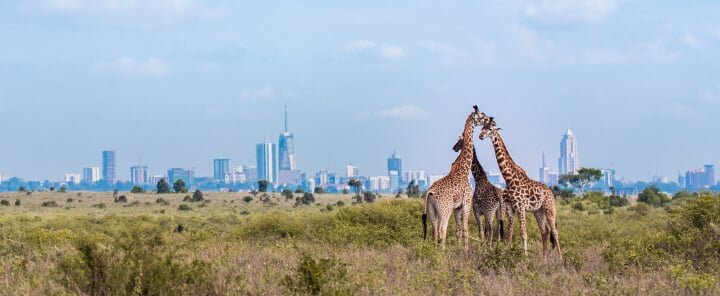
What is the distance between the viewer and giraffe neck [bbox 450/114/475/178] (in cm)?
1716

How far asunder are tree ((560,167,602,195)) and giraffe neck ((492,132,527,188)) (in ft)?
208

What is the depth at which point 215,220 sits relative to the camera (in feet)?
145

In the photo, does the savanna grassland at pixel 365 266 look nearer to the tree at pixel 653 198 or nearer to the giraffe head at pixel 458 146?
the giraffe head at pixel 458 146

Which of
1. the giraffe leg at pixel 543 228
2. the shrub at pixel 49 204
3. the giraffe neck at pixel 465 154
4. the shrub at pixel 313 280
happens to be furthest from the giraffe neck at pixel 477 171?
the shrub at pixel 49 204

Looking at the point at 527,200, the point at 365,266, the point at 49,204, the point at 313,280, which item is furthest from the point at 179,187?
the point at 313,280

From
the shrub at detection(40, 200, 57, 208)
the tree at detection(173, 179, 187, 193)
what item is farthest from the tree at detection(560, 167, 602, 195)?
the shrub at detection(40, 200, 57, 208)

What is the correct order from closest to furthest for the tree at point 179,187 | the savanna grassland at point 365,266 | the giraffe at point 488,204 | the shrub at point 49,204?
the savanna grassland at point 365,266, the giraffe at point 488,204, the shrub at point 49,204, the tree at point 179,187

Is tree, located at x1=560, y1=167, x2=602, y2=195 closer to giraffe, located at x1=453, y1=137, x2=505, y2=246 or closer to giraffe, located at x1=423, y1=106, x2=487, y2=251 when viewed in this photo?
giraffe, located at x1=423, y1=106, x2=487, y2=251

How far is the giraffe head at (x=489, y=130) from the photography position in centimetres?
1748

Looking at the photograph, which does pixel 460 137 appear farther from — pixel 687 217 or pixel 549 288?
pixel 549 288

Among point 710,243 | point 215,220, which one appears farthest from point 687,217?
point 215,220

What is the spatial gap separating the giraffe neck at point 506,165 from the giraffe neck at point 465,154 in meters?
0.48

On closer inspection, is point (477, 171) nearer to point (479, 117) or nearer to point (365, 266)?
point (479, 117)

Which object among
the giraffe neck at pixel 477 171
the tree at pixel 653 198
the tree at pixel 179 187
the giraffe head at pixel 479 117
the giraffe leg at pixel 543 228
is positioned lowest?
the tree at pixel 653 198
